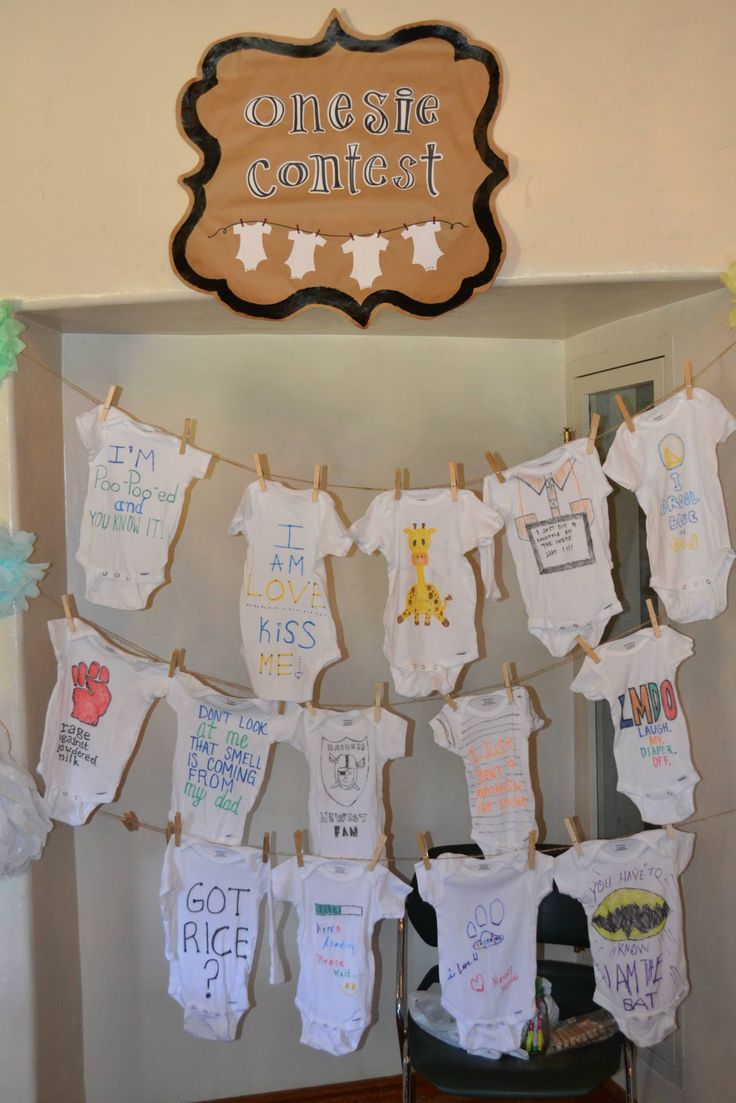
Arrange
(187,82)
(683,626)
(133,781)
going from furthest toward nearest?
(133,781), (683,626), (187,82)

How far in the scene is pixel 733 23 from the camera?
92.1 inches

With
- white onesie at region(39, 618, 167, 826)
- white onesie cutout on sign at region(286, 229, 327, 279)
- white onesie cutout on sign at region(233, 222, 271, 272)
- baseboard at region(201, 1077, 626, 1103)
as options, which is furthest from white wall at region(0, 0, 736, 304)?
baseboard at region(201, 1077, 626, 1103)

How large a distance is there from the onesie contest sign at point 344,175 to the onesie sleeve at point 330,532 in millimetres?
439

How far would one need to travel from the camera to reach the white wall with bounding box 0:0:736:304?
228 cm

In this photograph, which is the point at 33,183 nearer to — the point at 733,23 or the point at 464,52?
the point at 464,52

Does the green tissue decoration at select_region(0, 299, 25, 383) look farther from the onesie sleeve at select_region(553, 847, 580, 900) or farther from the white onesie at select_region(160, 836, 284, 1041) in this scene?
the onesie sleeve at select_region(553, 847, 580, 900)

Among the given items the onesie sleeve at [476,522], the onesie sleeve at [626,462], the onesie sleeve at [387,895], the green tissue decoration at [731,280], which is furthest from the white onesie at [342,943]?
the green tissue decoration at [731,280]

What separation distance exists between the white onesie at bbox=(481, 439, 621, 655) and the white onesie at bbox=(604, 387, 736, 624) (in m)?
0.12

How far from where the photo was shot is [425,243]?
2318 mm

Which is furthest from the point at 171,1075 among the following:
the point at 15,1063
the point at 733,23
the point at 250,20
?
the point at 733,23

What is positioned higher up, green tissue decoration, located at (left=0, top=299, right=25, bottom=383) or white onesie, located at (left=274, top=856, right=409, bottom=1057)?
green tissue decoration, located at (left=0, top=299, right=25, bottom=383)

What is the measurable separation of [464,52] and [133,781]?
2.04 meters

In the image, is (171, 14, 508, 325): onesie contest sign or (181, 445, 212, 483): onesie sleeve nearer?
(171, 14, 508, 325): onesie contest sign

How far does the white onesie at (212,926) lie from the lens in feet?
8.43
